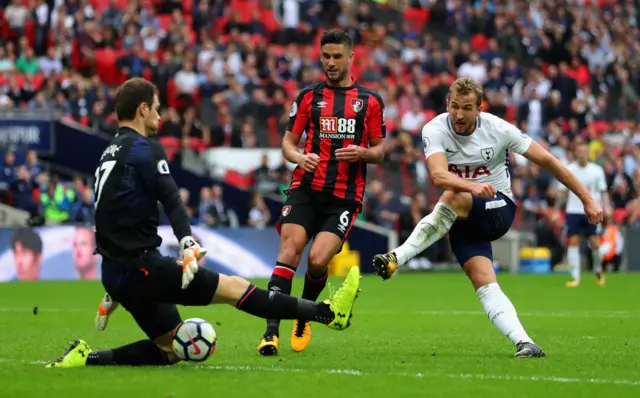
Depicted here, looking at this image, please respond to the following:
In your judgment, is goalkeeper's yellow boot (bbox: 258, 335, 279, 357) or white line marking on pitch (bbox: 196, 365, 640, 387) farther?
goalkeeper's yellow boot (bbox: 258, 335, 279, 357)

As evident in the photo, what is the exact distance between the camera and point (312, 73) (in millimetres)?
27906

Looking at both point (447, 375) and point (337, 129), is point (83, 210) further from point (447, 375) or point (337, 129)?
point (447, 375)

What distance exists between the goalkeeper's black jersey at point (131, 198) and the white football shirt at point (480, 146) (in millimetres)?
2378

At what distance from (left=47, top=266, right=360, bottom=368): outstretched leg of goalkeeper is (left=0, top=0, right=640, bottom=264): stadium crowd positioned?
46.7 feet

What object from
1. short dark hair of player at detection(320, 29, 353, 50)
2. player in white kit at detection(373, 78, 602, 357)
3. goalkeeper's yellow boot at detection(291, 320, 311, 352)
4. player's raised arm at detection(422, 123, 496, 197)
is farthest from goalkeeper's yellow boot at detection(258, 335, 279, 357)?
short dark hair of player at detection(320, 29, 353, 50)

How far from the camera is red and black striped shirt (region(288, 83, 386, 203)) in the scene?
32.0 feet

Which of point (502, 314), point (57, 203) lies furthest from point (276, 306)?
point (57, 203)

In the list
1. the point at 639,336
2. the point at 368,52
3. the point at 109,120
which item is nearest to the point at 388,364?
the point at 639,336

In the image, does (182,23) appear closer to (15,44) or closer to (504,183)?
(15,44)

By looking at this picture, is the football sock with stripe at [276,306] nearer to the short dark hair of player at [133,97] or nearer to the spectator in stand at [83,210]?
the short dark hair of player at [133,97]

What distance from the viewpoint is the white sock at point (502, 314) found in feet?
29.7

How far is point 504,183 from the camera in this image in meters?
9.37

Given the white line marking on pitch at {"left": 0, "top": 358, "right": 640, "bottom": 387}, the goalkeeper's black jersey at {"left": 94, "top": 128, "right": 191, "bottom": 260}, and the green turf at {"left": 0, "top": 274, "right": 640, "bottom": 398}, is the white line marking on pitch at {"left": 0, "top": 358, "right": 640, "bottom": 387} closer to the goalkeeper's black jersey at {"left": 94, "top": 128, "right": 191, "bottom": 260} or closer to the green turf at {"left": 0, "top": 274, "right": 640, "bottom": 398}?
the green turf at {"left": 0, "top": 274, "right": 640, "bottom": 398}

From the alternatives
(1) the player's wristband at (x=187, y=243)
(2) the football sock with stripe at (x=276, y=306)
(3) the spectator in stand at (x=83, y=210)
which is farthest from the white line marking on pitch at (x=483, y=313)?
(3) the spectator in stand at (x=83, y=210)
